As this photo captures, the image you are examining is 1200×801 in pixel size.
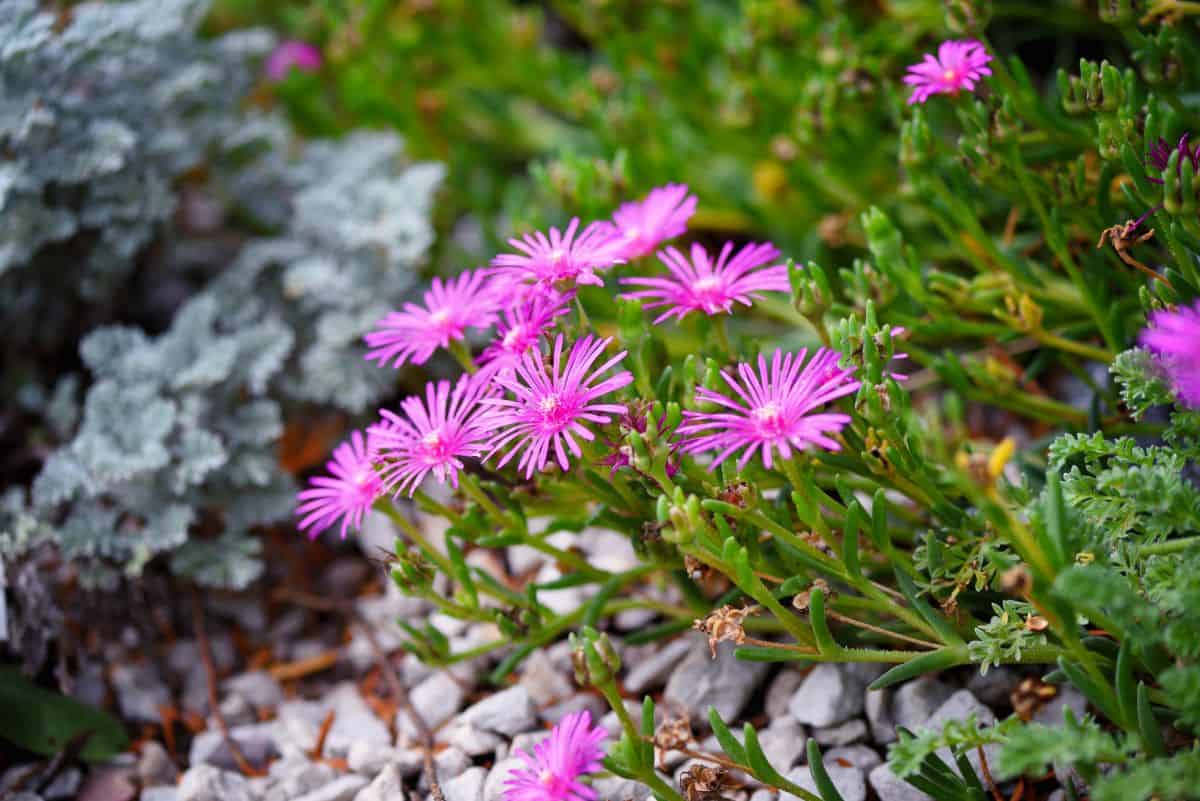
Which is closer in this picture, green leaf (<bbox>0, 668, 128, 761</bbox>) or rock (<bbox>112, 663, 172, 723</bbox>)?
green leaf (<bbox>0, 668, 128, 761</bbox>)

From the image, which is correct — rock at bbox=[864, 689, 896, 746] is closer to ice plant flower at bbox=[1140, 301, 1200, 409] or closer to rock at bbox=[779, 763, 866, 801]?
rock at bbox=[779, 763, 866, 801]

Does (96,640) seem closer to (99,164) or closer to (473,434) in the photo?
(99,164)

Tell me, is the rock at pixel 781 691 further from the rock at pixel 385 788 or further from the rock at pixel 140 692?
the rock at pixel 140 692

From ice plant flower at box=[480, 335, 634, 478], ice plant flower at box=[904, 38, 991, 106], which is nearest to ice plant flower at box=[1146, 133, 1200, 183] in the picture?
ice plant flower at box=[904, 38, 991, 106]

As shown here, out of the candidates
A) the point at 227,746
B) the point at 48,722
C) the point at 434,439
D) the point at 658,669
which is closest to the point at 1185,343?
the point at 434,439

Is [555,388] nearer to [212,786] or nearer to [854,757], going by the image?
[854,757]
